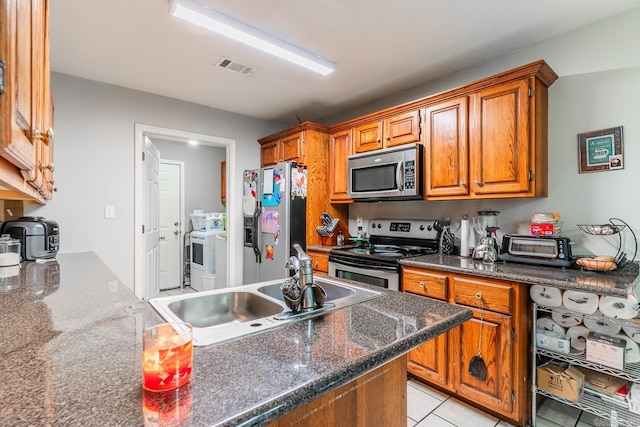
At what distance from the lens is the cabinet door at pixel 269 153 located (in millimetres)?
3768

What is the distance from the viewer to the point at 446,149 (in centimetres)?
246

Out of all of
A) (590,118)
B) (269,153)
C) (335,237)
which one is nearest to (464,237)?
(590,118)

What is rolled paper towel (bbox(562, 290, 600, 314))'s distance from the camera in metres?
1.59

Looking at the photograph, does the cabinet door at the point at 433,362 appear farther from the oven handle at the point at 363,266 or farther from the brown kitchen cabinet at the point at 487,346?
the oven handle at the point at 363,266

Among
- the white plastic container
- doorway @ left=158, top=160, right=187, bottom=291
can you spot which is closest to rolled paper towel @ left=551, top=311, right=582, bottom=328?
the white plastic container

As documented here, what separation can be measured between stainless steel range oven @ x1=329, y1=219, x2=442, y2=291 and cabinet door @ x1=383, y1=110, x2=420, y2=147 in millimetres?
750

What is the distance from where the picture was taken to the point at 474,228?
2.51m

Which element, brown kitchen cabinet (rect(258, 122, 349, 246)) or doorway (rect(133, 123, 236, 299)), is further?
brown kitchen cabinet (rect(258, 122, 349, 246))

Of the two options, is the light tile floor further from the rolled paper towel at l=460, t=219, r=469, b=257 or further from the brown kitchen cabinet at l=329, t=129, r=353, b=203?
the brown kitchen cabinet at l=329, t=129, r=353, b=203

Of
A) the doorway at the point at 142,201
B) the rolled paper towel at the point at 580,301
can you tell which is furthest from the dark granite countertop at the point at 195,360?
the doorway at the point at 142,201

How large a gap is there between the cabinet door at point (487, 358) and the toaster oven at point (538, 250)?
45 cm

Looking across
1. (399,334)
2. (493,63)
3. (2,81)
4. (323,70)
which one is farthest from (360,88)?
(2,81)

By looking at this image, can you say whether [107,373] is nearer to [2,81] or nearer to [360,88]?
[2,81]

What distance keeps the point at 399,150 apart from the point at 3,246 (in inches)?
112
